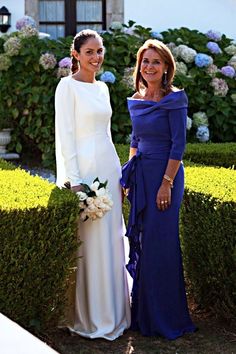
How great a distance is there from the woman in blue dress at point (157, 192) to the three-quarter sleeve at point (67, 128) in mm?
339

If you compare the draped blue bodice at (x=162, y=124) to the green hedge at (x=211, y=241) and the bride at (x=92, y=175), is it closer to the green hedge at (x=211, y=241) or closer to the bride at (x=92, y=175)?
the bride at (x=92, y=175)

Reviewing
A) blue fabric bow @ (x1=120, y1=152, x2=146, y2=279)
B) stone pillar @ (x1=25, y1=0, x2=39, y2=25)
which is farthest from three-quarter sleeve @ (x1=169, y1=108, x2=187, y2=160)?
stone pillar @ (x1=25, y1=0, x2=39, y2=25)

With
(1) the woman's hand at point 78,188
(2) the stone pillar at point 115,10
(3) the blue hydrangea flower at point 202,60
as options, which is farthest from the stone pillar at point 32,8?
(1) the woman's hand at point 78,188

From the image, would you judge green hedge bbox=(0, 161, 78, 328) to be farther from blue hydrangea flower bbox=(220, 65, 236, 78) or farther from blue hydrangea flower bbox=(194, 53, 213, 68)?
blue hydrangea flower bbox=(220, 65, 236, 78)

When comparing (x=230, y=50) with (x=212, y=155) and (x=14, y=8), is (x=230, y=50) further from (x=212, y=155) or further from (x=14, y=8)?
(x=14, y=8)

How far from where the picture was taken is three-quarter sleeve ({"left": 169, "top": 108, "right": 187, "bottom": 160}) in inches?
151

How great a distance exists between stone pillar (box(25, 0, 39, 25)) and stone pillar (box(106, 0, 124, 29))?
1.12 m

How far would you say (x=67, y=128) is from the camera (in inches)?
153

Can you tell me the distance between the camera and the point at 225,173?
485 cm

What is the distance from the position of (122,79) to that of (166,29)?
2.67 metres

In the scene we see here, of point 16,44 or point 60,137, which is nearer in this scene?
point 60,137

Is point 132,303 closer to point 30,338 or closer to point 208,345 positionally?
point 208,345

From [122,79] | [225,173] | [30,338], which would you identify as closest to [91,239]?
[225,173]

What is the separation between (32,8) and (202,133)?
3834mm
